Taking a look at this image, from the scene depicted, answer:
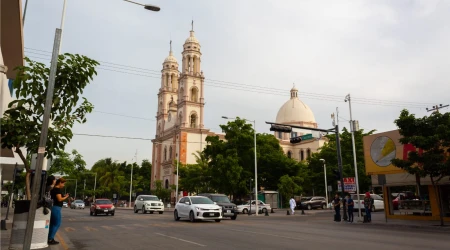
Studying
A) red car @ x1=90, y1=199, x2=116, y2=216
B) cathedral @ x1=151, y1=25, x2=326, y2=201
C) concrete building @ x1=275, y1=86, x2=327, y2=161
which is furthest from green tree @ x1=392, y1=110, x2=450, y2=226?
concrete building @ x1=275, y1=86, x2=327, y2=161

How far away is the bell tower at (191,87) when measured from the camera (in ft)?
226

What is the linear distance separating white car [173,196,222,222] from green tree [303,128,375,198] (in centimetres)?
3482

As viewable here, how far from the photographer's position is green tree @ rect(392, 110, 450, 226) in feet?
58.8

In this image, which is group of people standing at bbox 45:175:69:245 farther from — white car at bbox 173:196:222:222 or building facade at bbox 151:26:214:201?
building facade at bbox 151:26:214:201

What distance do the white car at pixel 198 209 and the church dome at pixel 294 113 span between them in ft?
196

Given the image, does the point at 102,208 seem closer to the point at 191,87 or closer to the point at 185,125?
the point at 185,125

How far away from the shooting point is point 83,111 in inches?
398

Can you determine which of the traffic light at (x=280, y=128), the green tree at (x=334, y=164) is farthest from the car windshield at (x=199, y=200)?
the green tree at (x=334, y=164)

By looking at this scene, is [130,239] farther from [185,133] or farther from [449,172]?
[185,133]

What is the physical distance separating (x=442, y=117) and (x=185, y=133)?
2013 inches

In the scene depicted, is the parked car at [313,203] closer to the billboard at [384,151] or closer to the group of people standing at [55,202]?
the billboard at [384,151]

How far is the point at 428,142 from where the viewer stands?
18.1 m

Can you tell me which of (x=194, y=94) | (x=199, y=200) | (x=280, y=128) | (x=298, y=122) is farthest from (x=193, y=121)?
(x=199, y=200)

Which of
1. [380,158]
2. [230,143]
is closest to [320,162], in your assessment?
[230,143]
